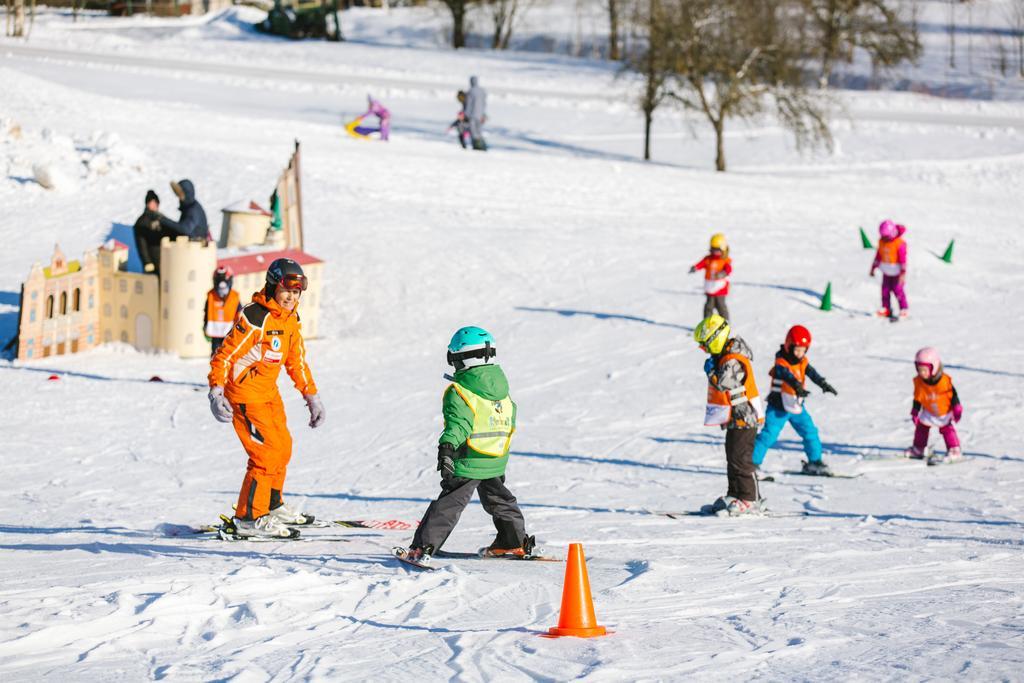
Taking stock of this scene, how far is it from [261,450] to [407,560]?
129 centimetres

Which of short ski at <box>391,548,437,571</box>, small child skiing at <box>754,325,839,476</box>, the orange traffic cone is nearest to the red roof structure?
small child skiing at <box>754,325,839,476</box>

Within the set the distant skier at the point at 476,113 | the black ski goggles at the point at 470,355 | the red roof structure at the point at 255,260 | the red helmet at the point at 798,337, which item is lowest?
the red helmet at the point at 798,337

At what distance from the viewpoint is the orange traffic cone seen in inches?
238

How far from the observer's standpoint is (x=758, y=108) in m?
29.9

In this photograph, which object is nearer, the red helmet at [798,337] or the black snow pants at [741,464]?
the black snow pants at [741,464]

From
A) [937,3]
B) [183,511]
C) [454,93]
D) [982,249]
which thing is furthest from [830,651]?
[937,3]

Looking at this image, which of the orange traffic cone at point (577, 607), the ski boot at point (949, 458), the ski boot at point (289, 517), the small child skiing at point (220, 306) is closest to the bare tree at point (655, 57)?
the small child skiing at point (220, 306)

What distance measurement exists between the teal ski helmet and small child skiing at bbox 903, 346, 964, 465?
5322 millimetres

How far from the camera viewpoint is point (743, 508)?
9375 millimetres

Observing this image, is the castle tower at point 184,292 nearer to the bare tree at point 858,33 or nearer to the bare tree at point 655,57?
the bare tree at point 655,57

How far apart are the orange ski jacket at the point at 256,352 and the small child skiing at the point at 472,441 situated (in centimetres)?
128

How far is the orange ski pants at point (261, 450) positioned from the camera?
27.0ft

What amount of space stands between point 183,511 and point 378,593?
3.21 metres

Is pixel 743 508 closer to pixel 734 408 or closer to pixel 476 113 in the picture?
pixel 734 408
